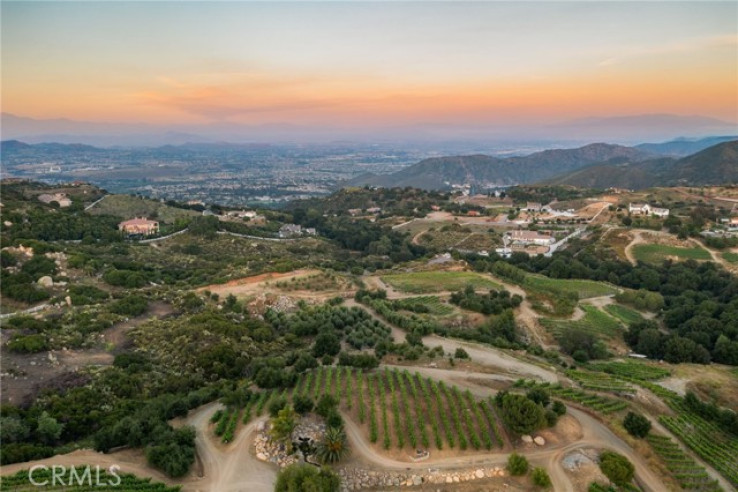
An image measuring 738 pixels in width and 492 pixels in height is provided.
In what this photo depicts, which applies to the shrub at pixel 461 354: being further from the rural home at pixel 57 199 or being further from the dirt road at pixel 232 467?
the rural home at pixel 57 199

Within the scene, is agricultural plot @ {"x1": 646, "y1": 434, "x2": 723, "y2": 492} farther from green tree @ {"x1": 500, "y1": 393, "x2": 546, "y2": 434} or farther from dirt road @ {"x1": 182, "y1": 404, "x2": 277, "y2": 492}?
dirt road @ {"x1": 182, "y1": 404, "x2": 277, "y2": 492}

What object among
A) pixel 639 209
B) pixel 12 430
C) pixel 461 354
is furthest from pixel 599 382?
pixel 639 209

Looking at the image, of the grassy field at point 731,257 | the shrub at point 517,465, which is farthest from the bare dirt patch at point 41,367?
the grassy field at point 731,257

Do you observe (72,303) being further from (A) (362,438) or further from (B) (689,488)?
(B) (689,488)

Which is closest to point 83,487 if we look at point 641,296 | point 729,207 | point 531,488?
point 531,488

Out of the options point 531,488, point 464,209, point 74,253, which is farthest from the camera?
point 464,209

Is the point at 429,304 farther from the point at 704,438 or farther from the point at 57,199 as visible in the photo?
the point at 57,199
